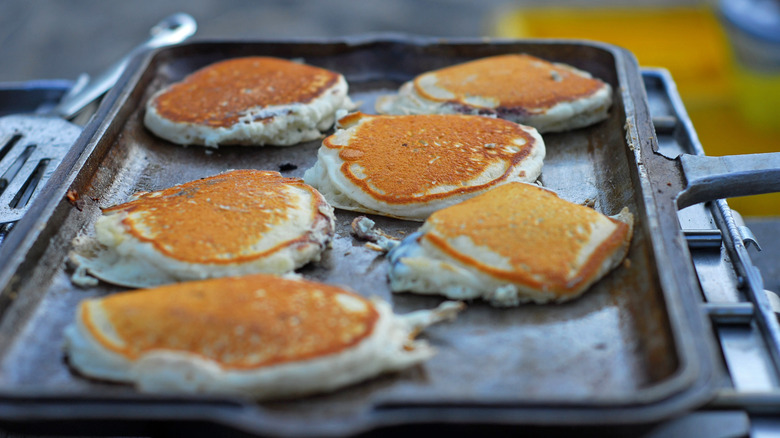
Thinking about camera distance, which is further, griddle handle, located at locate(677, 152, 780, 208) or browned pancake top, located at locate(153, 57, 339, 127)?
browned pancake top, located at locate(153, 57, 339, 127)

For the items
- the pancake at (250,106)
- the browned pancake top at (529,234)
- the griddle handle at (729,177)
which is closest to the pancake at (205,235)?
the browned pancake top at (529,234)

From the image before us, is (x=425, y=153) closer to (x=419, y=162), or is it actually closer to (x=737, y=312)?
(x=419, y=162)

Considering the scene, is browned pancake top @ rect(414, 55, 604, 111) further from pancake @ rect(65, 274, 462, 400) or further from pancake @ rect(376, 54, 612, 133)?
pancake @ rect(65, 274, 462, 400)

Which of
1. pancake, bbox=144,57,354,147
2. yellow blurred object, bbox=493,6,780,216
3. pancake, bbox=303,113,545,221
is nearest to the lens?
pancake, bbox=303,113,545,221

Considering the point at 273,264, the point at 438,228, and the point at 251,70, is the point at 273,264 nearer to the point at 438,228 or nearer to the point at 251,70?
the point at 438,228

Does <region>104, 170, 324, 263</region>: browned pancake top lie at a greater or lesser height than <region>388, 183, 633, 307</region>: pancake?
greater

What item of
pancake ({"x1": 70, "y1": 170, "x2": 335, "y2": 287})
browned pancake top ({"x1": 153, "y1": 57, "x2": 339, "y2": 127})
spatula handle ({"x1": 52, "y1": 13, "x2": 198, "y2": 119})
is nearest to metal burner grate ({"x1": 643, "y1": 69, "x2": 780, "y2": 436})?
pancake ({"x1": 70, "y1": 170, "x2": 335, "y2": 287})

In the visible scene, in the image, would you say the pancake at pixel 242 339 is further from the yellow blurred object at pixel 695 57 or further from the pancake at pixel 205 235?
the yellow blurred object at pixel 695 57

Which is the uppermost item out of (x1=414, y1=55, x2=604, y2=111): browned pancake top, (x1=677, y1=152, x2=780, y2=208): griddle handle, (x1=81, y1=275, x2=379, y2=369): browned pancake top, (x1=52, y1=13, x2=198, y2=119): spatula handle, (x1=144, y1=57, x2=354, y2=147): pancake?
(x1=52, y1=13, x2=198, y2=119): spatula handle
